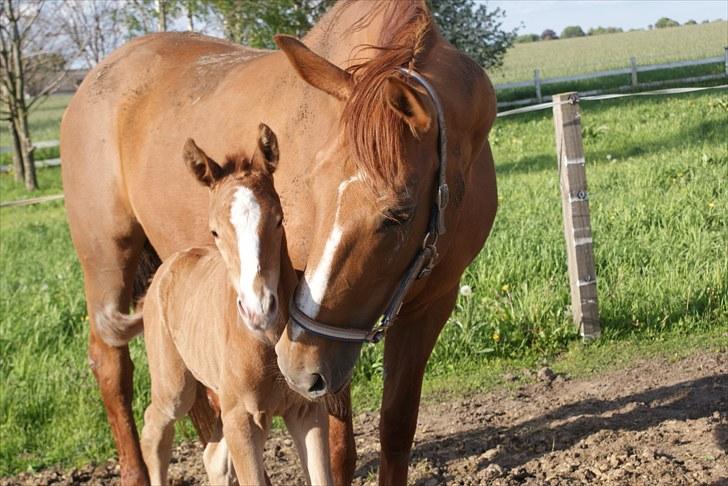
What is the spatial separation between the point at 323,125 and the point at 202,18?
19181mm

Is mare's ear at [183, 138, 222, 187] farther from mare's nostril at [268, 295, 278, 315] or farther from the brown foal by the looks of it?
mare's nostril at [268, 295, 278, 315]

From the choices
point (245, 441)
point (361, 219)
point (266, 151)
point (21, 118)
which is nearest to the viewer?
point (361, 219)

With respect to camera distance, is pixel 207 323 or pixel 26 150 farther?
pixel 26 150

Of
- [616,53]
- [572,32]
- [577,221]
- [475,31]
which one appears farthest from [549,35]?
[577,221]

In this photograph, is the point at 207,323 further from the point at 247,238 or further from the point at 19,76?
the point at 19,76

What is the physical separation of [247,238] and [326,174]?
28 cm

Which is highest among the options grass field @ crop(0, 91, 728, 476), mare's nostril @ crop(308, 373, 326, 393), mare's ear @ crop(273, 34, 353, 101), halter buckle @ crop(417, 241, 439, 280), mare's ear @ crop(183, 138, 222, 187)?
mare's ear @ crop(273, 34, 353, 101)

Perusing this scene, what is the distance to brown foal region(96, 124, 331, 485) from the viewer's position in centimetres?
253

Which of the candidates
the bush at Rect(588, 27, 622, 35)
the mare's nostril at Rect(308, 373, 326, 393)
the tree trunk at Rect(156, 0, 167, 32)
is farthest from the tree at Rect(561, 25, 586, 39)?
the mare's nostril at Rect(308, 373, 326, 393)

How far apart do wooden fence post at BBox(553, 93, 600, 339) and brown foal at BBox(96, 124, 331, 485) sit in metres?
2.79

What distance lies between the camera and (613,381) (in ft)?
16.6

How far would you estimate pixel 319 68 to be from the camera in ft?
8.75

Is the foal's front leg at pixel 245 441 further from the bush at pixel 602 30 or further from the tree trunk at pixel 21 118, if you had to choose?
the bush at pixel 602 30

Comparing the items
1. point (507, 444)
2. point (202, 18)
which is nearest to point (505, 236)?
point (507, 444)
